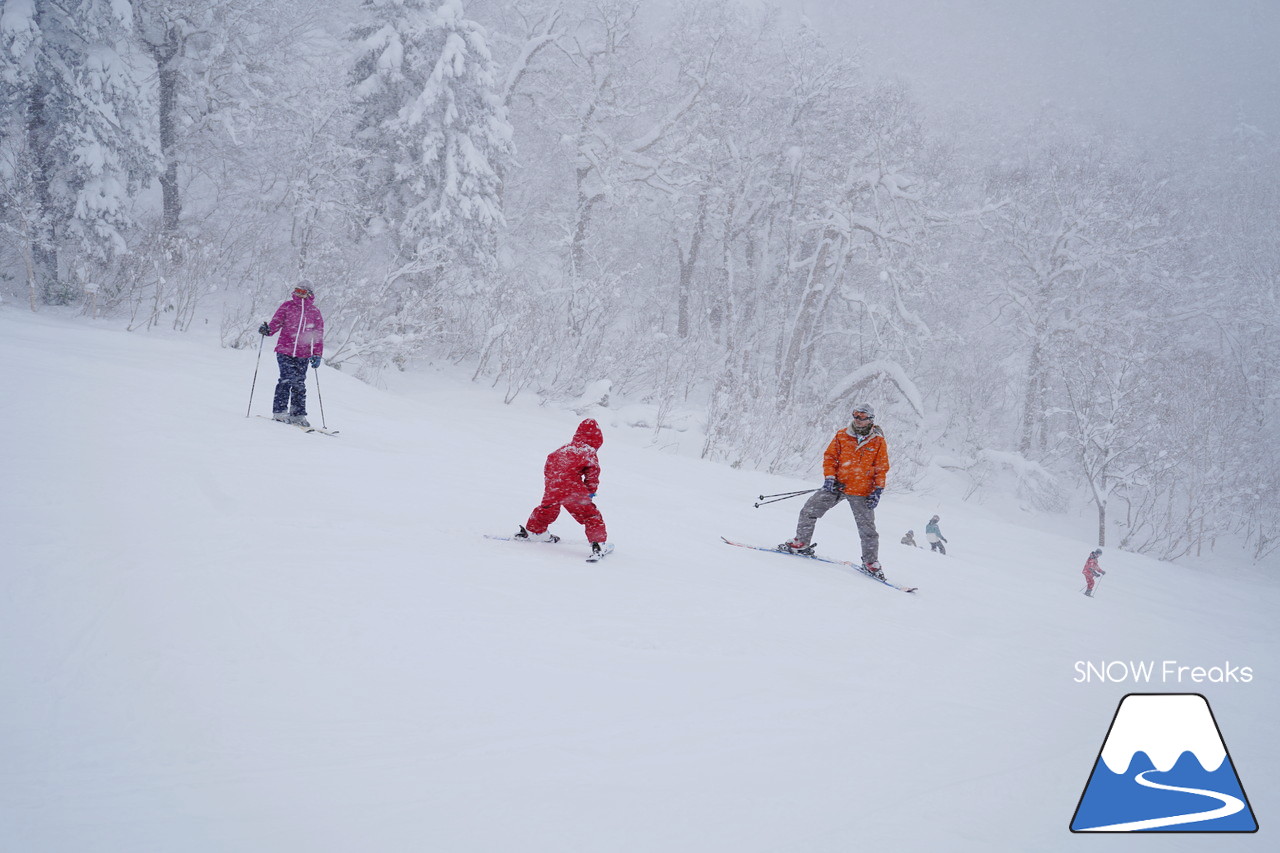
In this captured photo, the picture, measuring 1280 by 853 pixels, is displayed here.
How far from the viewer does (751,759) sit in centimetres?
288

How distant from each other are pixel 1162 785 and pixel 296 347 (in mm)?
9109

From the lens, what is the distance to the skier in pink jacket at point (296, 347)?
316 inches

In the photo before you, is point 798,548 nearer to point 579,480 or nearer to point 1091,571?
point 579,480

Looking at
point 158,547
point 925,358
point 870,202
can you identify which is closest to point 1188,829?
point 158,547

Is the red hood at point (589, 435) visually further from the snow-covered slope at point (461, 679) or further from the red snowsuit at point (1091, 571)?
the red snowsuit at point (1091, 571)

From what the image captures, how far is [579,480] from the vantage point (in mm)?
5426

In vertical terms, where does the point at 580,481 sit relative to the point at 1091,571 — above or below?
above

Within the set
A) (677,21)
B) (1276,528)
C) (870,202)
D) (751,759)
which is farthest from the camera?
(677,21)

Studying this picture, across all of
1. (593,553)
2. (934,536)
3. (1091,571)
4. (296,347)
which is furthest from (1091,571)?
(296,347)

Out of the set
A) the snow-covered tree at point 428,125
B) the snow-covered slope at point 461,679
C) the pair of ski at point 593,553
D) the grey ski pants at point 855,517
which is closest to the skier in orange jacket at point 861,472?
the grey ski pants at point 855,517

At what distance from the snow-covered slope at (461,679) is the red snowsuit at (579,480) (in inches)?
15.0

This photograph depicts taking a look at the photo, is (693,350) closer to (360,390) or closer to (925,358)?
(360,390)

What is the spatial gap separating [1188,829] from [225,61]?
2679 centimetres

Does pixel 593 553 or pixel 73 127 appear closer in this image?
pixel 593 553
